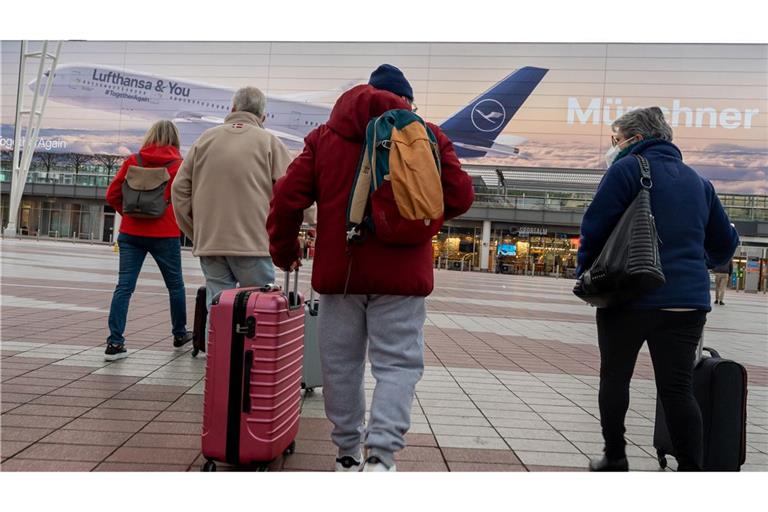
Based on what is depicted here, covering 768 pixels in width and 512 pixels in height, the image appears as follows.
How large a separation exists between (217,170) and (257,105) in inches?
18.6

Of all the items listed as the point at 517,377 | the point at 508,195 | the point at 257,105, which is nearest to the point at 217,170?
the point at 257,105

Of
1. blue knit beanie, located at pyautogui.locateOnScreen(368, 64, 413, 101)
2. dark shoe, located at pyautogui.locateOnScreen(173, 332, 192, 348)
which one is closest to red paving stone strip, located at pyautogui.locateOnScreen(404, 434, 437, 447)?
blue knit beanie, located at pyautogui.locateOnScreen(368, 64, 413, 101)

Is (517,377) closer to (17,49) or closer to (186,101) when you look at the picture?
(186,101)

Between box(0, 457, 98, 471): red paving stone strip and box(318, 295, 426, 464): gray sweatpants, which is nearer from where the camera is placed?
box(318, 295, 426, 464): gray sweatpants

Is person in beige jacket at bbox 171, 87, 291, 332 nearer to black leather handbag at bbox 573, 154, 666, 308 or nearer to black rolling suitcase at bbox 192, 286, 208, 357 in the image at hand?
black rolling suitcase at bbox 192, 286, 208, 357

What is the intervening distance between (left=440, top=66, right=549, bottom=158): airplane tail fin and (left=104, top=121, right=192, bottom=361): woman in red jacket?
148 feet

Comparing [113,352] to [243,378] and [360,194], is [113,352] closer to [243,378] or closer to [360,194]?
[243,378]

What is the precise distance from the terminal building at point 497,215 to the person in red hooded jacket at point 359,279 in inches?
1653

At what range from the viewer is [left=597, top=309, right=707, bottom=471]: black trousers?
2607 millimetres

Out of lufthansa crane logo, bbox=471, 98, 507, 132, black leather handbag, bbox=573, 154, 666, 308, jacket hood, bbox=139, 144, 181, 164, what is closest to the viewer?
black leather handbag, bbox=573, 154, 666, 308

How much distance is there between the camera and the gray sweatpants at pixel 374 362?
2309 millimetres

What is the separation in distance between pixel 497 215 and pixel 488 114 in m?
8.96

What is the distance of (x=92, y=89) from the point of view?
54844mm

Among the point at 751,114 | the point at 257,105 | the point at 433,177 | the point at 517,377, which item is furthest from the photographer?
the point at 751,114
